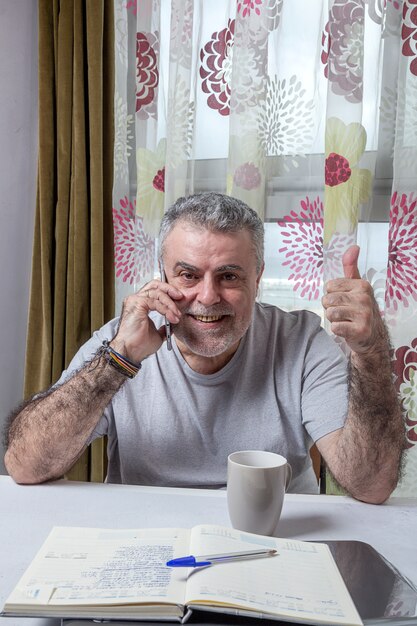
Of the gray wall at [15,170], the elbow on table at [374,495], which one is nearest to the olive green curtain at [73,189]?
the gray wall at [15,170]

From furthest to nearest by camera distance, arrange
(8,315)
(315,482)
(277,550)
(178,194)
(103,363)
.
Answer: (8,315) → (178,194) → (315,482) → (103,363) → (277,550)

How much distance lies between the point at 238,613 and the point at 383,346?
0.66 meters

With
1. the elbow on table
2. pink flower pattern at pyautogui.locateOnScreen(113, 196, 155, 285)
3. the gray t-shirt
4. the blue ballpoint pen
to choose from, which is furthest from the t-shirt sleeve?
pink flower pattern at pyautogui.locateOnScreen(113, 196, 155, 285)

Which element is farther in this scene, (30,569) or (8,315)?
(8,315)

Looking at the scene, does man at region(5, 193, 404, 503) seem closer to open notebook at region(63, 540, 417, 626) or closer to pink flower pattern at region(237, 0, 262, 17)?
open notebook at region(63, 540, 417, 626)

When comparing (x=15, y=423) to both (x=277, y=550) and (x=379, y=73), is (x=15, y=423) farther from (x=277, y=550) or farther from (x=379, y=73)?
(x=379, y=73)

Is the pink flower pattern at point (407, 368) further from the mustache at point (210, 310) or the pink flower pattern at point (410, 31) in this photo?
the pink flower pattern at point (410, 31)

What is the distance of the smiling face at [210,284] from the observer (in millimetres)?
1310

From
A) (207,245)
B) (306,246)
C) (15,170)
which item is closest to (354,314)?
(207,245)

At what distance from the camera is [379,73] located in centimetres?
175

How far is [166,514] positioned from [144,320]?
0.48 meters

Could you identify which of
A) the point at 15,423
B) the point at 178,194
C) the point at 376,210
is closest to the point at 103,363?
the point at 15,423

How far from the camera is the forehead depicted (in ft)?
4.29

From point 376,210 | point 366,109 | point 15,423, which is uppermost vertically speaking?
point 366,109
